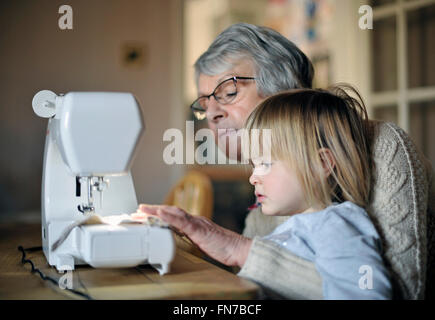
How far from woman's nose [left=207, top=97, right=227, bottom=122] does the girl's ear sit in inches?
20.9

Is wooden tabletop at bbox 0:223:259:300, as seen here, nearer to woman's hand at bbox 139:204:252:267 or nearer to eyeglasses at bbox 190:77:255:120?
woman's hand at bbox 139:204:252:267

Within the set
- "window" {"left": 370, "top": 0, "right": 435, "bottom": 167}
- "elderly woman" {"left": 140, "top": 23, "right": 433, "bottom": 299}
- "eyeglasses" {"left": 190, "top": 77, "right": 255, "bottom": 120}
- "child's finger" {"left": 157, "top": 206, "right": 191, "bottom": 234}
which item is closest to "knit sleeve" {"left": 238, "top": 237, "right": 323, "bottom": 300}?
"elderly woman" {"left": 140, "top": 23, "right": 433, "bottom": 299}

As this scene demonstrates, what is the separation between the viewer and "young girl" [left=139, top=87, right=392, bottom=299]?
0.91 m

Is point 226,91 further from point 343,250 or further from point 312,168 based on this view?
point 343,250

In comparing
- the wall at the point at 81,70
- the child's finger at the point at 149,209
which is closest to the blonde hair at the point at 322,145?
the child's finger at the point at 149,209

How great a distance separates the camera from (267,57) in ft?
4.76

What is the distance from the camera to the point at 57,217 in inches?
43.9

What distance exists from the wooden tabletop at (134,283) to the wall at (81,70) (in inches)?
91.4

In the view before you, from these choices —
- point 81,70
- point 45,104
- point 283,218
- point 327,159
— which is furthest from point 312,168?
point 81,70

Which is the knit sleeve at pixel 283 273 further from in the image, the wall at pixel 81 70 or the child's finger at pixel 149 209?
the wall at pixel 81 70

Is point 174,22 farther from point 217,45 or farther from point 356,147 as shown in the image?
point 356,147

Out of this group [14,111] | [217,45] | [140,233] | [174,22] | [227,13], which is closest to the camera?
[140,233]
